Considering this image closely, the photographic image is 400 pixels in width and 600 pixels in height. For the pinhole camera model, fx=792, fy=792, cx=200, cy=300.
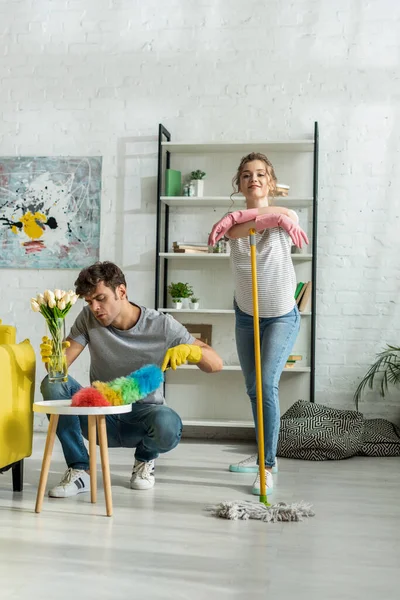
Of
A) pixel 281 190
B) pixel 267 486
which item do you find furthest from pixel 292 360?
pixel 267 486

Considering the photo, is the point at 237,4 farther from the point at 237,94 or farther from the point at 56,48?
the point at 56,48

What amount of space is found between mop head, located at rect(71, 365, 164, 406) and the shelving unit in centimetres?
222

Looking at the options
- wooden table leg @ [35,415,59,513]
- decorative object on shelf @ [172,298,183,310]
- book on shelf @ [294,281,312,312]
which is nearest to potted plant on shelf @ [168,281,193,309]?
decorative object on shelf @ [172,298,183,310]

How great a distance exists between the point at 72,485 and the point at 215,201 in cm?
253

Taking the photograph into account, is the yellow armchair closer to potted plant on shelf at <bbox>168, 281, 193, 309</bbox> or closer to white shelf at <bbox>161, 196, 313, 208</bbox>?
potted plant on shelf at <bbox>168, 281, 193, 309</bbox>

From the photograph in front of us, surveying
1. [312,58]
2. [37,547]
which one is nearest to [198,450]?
[37,547]

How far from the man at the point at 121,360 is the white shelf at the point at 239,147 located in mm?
2182

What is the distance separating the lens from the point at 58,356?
2928 mm

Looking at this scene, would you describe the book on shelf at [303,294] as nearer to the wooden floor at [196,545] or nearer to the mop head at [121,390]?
the wooden floor at [196,545]

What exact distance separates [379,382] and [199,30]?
264cm

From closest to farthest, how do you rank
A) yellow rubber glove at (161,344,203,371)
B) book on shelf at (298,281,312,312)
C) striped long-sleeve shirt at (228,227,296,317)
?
yellow rubber glove at (161,344,203,371), striped long-sleeve shirt at (228,227,296,317), book on shelf at (298,281,312,312)

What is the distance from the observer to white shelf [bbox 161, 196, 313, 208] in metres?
5.03

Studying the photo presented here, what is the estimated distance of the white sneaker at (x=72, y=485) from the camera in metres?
3.08

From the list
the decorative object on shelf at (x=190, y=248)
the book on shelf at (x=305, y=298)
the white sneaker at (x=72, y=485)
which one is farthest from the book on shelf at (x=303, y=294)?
the white sneaker at (x=72, y=485)
